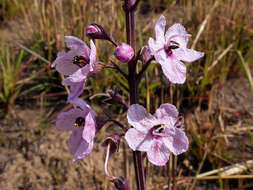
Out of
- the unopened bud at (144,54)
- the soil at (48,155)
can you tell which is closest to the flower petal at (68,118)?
the unopened bud at (144,54)

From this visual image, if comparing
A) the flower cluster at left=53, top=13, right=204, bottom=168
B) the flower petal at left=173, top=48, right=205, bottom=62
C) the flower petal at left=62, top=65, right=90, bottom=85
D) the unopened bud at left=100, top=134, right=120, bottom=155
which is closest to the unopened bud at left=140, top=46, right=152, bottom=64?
the flower cluster at left=53, top=13, right=204, bottom=168

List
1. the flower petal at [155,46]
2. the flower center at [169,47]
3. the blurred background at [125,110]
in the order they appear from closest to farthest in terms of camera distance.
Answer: the flower petal at [155,46]
the flower center at [169,47]
the blurred background at [125,110]

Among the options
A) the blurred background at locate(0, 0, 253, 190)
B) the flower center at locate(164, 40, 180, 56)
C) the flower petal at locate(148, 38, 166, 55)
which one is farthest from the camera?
the blurred background at locate(0, 0, 253, 190)

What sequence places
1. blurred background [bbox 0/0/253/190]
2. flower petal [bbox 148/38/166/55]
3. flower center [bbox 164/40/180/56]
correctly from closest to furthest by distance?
flower petal [bbox 148/38/166/55], flower center [bbox 164/40/180/56], blurred background [bbox 0/0/253/190]

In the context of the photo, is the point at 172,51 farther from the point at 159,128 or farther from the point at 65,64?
the point at 65,64

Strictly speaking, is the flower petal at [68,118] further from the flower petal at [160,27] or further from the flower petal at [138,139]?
the flower petal at [160,27]

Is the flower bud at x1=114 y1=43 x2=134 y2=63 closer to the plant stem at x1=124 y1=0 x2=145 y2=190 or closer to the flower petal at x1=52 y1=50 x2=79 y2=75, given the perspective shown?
the plant stem at x1=124 y1=0 x2=145 y2=190

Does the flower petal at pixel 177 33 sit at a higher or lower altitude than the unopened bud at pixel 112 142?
higher
